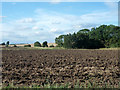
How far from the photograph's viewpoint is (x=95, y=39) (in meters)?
65.1

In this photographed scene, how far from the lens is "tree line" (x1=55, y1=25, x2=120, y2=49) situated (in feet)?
194

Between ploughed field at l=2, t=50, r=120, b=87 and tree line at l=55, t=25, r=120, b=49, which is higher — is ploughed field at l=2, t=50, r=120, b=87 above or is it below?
below

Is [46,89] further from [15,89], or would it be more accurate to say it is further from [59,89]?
[15,89]

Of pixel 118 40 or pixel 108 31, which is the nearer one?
pixel 118 40

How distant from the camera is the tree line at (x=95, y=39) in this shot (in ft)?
194

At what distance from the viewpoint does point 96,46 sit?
60844mm

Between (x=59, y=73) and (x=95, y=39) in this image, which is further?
(x=95, y=39)

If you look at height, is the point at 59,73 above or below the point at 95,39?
below

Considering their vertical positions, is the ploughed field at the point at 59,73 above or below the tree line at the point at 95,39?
below

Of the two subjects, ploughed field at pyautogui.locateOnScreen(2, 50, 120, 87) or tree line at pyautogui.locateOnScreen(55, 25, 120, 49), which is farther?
tree line at pyautogui.locateOnScreen(55, 25, 120, 49)

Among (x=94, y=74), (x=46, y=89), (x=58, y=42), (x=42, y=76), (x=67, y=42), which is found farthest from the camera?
(x=58, y=42)

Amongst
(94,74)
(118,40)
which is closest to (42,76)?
(94,74)

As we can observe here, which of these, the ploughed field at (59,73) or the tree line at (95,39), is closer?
the ploughed field at (59,73)

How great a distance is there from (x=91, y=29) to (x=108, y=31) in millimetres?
8030
